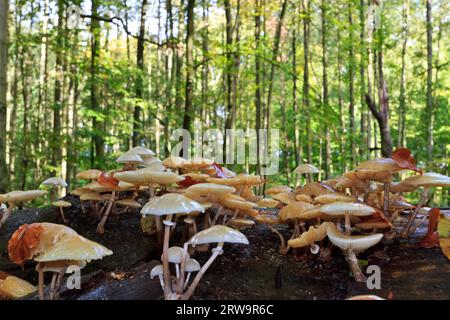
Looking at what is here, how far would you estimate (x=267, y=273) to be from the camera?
2.64 m

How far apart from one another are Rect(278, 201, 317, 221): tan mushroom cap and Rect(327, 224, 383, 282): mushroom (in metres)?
0.28

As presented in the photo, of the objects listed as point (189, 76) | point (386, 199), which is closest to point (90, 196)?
point (386, 199)

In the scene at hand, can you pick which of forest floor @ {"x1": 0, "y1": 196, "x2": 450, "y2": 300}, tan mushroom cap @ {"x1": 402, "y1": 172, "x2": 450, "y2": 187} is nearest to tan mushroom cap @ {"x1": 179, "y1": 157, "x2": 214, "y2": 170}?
forest floor @ {"x1": 0, "y1": 196, "x2": 450, "y2": 300}

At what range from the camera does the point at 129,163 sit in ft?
11.5

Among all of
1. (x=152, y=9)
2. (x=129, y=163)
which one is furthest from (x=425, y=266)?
(x=152, y=9)

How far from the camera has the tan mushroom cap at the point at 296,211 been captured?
260 centimetres

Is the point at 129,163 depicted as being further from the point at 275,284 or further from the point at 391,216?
the point at 391,216

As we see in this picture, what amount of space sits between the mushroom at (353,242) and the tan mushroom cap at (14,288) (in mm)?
2065

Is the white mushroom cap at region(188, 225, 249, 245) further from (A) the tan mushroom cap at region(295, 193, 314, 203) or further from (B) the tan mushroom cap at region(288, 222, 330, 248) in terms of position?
(A) the tan mushroom cap at region(295, 193, 314, 203)

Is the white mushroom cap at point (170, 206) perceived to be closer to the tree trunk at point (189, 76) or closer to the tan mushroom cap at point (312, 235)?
the tan mushroom cap at point (312, 235)

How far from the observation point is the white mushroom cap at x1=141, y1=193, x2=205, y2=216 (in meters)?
2.05

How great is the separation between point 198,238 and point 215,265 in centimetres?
68
